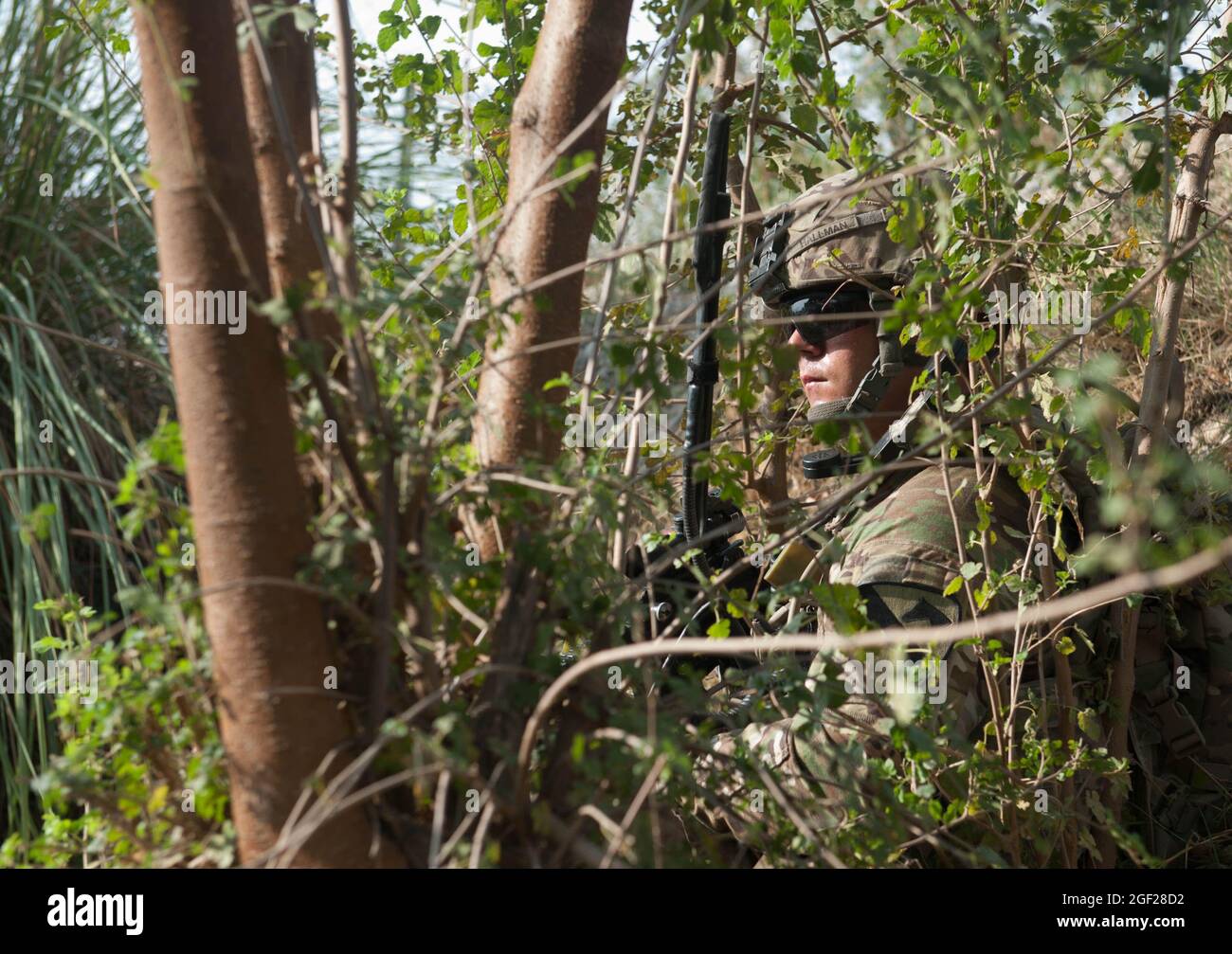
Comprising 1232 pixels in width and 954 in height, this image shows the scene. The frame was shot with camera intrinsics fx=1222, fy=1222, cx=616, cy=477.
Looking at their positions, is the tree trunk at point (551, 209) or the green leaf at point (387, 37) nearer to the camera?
the tree trunk at point (551, 209)

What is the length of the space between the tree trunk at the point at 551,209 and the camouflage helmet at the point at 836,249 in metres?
1.25

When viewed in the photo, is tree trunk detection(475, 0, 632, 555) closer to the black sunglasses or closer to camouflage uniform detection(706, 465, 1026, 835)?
camouflage uniform detection(706, 465, 1026, 835)

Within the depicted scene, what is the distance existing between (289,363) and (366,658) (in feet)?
1.07

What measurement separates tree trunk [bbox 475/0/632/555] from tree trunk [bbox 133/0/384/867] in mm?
427

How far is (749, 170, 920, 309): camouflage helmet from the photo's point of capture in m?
3.03

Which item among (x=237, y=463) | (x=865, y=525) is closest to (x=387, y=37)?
(x=865, y=525)

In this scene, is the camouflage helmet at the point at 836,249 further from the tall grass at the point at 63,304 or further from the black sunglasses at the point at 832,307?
the tall grass at the point at 63,304

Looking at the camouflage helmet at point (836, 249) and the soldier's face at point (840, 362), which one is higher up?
the camouflage helmet at point (836, 249)

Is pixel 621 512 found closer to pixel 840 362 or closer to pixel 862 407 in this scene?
pixel 862 407

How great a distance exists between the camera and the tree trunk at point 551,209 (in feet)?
5.47

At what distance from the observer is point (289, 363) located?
4.21 feet

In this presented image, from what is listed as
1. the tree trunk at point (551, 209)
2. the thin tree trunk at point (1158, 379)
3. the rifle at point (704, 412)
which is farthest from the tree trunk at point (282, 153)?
the thin tree trunk at point (1158, 379)

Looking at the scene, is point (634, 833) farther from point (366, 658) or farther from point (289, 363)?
point (289, 363)
